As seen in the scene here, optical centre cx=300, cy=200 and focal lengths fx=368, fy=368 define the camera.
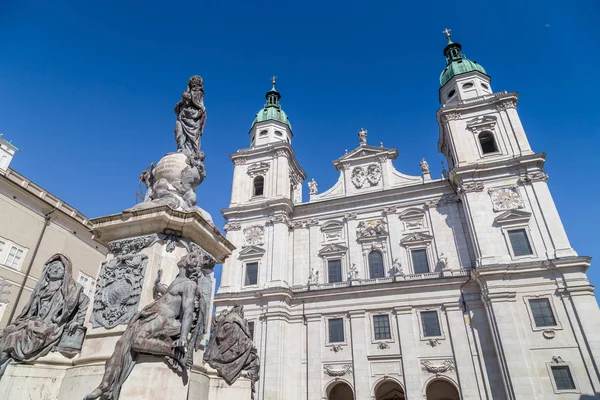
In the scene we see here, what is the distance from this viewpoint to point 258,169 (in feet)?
110

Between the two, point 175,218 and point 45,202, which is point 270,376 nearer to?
point 45,202

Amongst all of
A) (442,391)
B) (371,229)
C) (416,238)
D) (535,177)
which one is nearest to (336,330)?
(442,391)

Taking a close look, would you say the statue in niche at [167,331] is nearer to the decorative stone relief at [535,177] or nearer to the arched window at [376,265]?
the arched window at [376,265]

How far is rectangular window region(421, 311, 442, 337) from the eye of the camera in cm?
2289

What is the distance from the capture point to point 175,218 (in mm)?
5758

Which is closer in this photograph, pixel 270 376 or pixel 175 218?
pixel 175 218

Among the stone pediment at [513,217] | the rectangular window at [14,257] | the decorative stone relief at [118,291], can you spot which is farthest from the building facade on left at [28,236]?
the stone pediment at [513,217]

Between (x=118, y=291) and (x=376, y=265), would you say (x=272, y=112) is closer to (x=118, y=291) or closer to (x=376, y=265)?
(x=376, y=265)

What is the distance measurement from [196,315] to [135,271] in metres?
1.17

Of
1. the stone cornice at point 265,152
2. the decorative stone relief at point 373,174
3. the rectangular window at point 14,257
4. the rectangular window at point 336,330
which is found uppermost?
the stone cornice at point 265,152

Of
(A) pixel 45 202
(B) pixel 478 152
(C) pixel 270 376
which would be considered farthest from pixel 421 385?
(A) pixel 45 202

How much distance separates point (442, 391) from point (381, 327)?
18.0 ft

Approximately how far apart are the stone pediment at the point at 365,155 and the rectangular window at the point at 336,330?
13.4m

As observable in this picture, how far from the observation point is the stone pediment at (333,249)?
2820 centimetres
